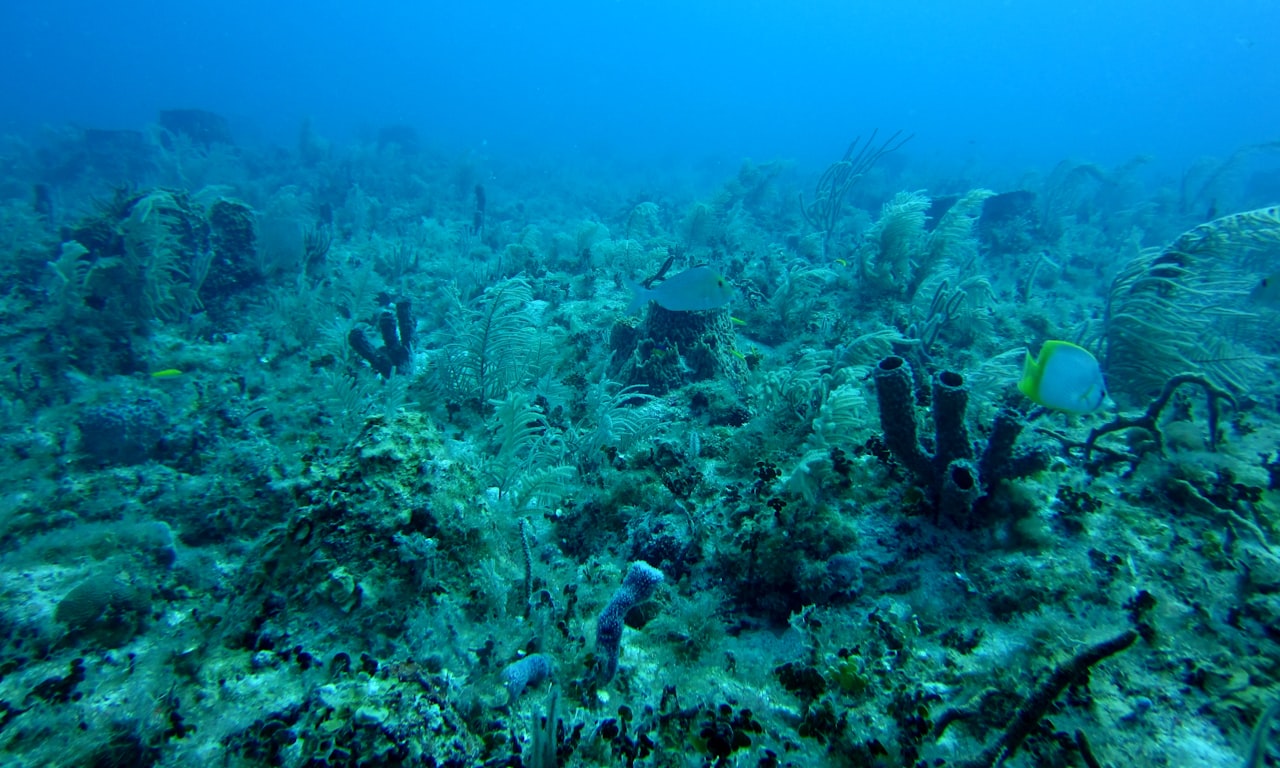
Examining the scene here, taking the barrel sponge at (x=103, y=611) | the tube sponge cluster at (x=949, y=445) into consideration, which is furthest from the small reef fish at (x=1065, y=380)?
the barrel sponge at (x=103, y=611)

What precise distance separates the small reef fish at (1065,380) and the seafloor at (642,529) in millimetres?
266

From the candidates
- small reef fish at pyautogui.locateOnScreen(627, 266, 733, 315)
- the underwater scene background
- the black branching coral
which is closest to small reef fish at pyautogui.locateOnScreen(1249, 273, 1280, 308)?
the underwater scene background

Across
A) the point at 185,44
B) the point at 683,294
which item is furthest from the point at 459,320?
the point at 185,44

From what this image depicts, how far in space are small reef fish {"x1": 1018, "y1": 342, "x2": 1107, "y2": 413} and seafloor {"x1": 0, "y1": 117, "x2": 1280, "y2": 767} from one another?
266mm

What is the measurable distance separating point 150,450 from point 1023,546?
7.83 meters

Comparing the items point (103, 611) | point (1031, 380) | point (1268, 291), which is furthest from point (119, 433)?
point (1268, 291)

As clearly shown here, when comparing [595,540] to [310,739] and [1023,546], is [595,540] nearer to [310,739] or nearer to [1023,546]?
[310,739]

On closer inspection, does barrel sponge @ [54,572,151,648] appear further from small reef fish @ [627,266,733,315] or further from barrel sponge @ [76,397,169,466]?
small reef fish @ [627,266,733,315]

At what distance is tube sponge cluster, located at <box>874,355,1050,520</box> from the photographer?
303 cm

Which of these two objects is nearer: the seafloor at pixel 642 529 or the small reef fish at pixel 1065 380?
the seafloor at pixel 642 529

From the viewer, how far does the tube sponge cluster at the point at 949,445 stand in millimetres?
3031

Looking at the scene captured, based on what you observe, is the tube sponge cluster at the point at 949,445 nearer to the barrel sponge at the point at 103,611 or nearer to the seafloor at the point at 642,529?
the seafloor at the point at 642,529

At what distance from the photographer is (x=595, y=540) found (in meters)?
4.00

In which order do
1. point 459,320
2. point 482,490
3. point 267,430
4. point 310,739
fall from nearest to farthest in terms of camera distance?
1. point 310,739
2. point 482,490
3. point 267,430
4. point 459,320
